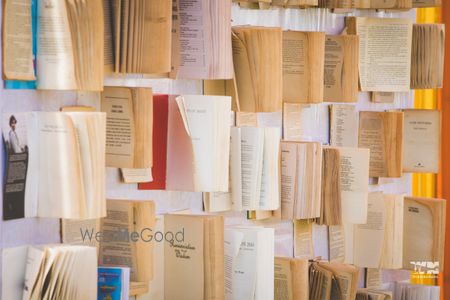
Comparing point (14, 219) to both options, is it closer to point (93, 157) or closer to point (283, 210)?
point (93, 157)

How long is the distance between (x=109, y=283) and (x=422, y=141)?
5.69ft

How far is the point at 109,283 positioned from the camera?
218 centimetres

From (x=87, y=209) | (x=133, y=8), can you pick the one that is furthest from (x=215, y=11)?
(x=87, y=209)

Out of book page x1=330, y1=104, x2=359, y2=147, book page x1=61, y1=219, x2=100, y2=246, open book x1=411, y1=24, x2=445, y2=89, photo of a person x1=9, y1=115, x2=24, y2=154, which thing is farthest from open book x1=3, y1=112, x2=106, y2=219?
open book x1=411, y1=24, x2=445, y2=89

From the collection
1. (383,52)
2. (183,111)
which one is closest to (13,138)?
(183,111)

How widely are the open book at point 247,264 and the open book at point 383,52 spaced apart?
88 cm

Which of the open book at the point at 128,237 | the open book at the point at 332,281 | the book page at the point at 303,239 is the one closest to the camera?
the open book at the point at 128,237

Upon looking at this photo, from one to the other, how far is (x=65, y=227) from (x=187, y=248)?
39cm

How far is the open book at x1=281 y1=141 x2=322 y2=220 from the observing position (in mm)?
2828

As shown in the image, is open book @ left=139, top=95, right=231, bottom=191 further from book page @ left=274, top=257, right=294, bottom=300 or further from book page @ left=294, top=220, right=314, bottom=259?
book page @ left=294, top=220, right=314, bottom=259

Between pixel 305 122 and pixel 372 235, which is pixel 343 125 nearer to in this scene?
pixel 305 122

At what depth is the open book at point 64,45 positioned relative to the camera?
2037 mm

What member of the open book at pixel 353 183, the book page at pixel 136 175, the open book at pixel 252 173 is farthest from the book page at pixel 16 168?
the open book at pixel 353 183

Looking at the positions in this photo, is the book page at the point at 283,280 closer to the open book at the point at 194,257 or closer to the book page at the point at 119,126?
the open book at the point at 194,257
